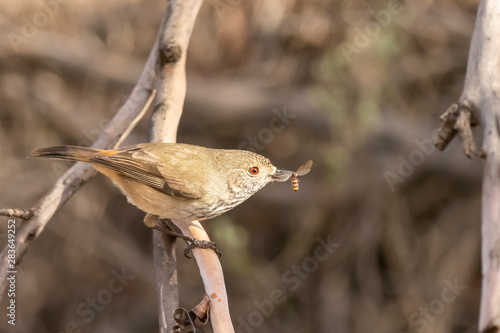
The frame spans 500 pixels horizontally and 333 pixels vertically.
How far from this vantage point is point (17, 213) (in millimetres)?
2908

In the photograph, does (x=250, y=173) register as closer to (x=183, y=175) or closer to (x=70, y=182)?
A: (x=183, y=175)

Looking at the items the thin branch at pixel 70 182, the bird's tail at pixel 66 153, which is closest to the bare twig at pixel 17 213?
the thin branch at pixel 70 182

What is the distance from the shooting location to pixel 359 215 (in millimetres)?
6355

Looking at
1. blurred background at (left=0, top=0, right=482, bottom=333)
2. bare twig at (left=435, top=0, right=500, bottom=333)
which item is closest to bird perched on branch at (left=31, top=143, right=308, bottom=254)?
bare twig at (left=435, top=0, right=500, bottom=333)

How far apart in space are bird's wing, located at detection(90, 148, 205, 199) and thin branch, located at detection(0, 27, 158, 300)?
196mm

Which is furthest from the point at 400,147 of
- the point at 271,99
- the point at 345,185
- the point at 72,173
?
the point at 72,173

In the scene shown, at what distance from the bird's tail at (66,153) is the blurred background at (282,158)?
102 inches

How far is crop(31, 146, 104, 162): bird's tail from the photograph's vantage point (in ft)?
10.2

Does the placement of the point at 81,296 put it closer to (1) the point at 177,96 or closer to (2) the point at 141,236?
(2) the point at 141,236

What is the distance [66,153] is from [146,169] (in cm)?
45

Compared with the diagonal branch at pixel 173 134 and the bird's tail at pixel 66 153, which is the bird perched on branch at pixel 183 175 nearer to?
the bird's tail at pixel 66 153

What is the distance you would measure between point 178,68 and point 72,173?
0.91m

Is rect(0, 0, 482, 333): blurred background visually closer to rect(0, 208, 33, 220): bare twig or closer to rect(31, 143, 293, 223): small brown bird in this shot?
rect(31, 143, 293, 223): small brown bird

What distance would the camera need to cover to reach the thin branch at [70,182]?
3.04 metres
